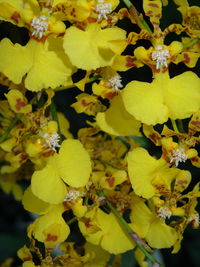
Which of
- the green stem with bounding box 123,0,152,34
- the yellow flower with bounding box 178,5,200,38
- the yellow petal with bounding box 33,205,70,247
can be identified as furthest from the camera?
the yellow petal with bounding box 33,205,70,247

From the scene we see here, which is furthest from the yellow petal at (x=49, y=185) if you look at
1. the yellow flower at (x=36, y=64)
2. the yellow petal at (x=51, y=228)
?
the yellow flower at (x=36, y=64)

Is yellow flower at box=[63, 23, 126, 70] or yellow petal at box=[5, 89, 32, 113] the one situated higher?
yellow flower at box=[63, 23, 126, 70]

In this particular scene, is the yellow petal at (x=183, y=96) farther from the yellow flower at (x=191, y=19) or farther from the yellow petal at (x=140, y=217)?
the yellow petal at (x=140, y=217)

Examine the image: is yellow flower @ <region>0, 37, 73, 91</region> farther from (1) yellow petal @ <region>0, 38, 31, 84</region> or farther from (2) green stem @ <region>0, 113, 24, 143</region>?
(2) green stem @ <region>0, 113, 24, 143</region>

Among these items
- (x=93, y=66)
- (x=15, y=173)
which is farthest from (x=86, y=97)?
(x=15, y=173)

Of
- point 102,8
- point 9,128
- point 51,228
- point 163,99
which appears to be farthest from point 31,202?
point 102,8

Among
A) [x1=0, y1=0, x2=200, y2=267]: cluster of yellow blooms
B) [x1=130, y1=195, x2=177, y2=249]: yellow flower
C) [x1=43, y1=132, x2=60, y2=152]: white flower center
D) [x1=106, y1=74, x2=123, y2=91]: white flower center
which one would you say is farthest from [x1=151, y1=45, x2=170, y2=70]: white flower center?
[x1=130, y1=195, x2=177, y2=249]: yellow flower

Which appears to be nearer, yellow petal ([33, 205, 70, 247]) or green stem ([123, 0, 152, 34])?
green stem ([123, 0, 152, 34])
